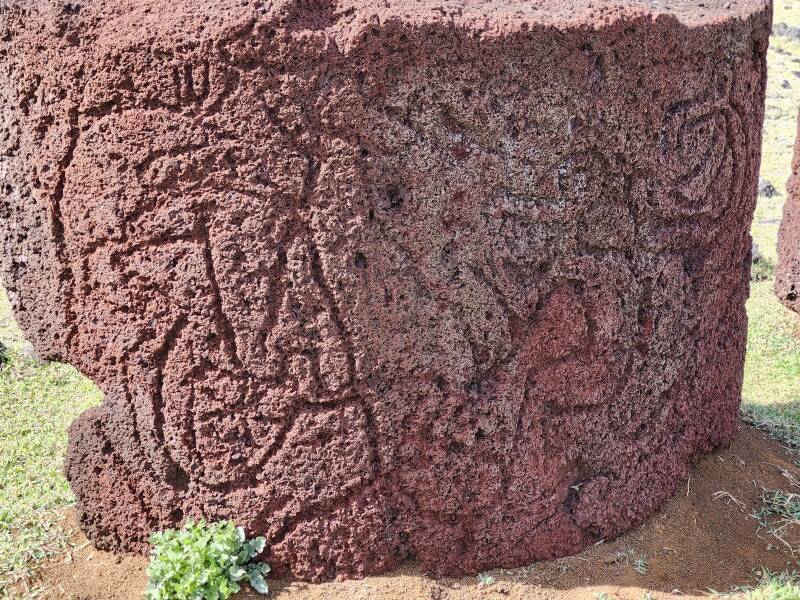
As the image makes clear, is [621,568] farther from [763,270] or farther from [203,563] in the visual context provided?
[763,270]

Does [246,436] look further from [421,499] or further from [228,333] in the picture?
[421,499]

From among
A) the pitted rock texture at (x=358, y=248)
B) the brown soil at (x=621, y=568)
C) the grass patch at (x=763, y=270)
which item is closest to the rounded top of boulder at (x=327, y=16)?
the pitted rock texture at (x=358, y=248)

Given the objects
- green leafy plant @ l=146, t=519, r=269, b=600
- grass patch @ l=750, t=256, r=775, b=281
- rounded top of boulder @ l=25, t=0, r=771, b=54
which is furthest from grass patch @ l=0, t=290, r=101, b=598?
grass patch @ l=750, t=256, r=775, b=281

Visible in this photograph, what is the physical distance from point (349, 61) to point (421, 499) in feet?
3.96

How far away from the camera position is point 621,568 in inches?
111

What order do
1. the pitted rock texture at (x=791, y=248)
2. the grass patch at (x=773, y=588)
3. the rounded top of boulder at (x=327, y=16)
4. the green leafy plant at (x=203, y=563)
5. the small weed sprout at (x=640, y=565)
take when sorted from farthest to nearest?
the pitted rock texture at (x=791, y=248)
the small weed sprout at (x=640, y=565)
the grass patch at (x=773, y=588)
the green leafy plant at (x=203, y=563)
the rounded top of boulder at (x=327, y=16)

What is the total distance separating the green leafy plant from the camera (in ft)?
8.03

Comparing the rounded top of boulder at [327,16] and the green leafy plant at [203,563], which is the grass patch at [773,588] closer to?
the green leafy plant at [203,563]

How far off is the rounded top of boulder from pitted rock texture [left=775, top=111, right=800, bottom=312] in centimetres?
354

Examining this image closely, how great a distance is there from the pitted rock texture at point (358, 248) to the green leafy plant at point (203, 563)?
6 centimetres

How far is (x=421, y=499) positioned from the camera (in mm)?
2598

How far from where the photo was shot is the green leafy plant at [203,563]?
245 cm

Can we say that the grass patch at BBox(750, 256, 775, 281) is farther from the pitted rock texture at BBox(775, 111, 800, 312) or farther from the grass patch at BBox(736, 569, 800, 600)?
the grass patch at BBox(736, 569, 800, 600)

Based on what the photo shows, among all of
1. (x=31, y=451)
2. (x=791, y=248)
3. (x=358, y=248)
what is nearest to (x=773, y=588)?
(x=358, y=248)
